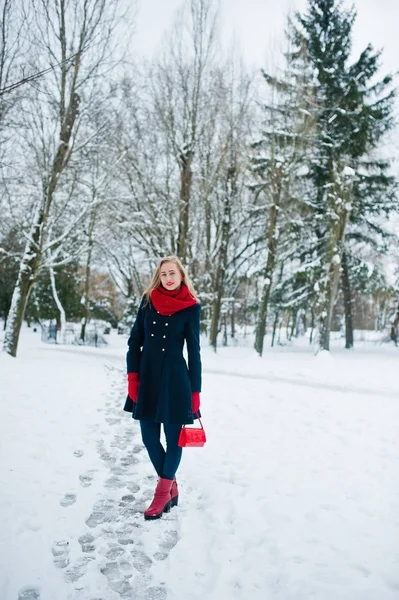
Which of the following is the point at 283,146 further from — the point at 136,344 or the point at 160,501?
the point at 160,501

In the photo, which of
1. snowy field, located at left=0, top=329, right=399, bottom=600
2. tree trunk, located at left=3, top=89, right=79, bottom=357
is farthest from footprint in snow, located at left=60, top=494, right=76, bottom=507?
tree trunk, located at left=3, top=89, right=79, bottom=357

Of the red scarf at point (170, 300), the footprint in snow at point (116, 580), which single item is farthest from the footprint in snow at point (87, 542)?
the red scarf at point (170, 300)

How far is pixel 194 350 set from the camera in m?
3.18

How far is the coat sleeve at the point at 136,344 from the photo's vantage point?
10.4 feet

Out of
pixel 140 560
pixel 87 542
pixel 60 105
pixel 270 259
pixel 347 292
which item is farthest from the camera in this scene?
pixel 347 292

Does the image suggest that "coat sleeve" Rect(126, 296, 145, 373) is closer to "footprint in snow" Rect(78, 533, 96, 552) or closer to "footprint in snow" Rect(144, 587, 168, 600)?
"footprint in snow" Rect(78, 533, 96, 552)

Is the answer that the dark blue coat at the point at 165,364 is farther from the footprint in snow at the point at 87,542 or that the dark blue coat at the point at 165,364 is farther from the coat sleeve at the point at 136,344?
the footprint in snow at the point at 87,542

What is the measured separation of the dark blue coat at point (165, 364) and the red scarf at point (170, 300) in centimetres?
5

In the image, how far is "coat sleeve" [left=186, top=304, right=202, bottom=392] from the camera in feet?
10.3

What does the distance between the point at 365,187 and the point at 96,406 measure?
1637 cm

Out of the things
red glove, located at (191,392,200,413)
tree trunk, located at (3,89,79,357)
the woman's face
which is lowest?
red glove, located at (191,392,200,413)

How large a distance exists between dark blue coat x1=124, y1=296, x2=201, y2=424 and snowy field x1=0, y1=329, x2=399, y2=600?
867 mm

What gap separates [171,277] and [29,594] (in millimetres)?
2251

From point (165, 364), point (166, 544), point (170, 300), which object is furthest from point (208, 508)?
point (170, 300)
